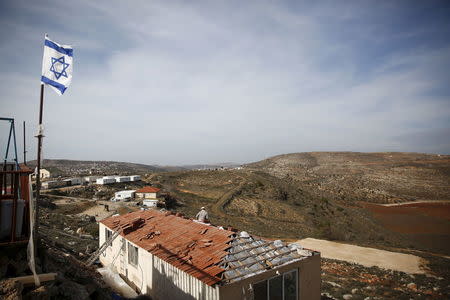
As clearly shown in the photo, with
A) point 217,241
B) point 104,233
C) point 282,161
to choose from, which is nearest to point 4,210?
point 217,241

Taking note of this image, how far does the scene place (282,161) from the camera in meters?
119

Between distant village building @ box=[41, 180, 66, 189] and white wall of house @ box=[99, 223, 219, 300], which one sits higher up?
white wall of house @ box=[99, 223, 219, 300]

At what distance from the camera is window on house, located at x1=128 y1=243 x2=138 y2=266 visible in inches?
493

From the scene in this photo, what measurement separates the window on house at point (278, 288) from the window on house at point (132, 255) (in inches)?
259

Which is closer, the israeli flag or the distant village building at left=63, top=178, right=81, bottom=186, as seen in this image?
the israeli flag

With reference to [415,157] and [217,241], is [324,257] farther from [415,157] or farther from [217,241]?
[415,157]

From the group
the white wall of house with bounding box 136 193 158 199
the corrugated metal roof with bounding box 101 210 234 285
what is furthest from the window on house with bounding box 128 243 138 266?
the white wall of house with bounding box 136 193 158 199

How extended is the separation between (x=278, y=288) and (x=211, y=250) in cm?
267

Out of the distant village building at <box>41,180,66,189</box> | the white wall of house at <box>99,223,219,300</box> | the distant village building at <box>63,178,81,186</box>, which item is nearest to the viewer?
the white wall of house at <box>99,223,219,300</box>

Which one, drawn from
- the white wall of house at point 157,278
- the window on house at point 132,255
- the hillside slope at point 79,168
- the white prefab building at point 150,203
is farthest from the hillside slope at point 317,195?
the hillside slope at point 79,168

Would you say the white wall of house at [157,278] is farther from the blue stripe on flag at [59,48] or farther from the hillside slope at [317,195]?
the hillside slope at [317,195]

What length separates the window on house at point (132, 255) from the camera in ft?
41.1

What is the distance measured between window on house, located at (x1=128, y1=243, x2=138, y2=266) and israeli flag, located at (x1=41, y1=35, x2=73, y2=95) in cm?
843

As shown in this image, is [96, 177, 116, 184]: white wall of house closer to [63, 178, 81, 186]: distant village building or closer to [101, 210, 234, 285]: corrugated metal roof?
[63, 178, 81, 186]: distant village building
